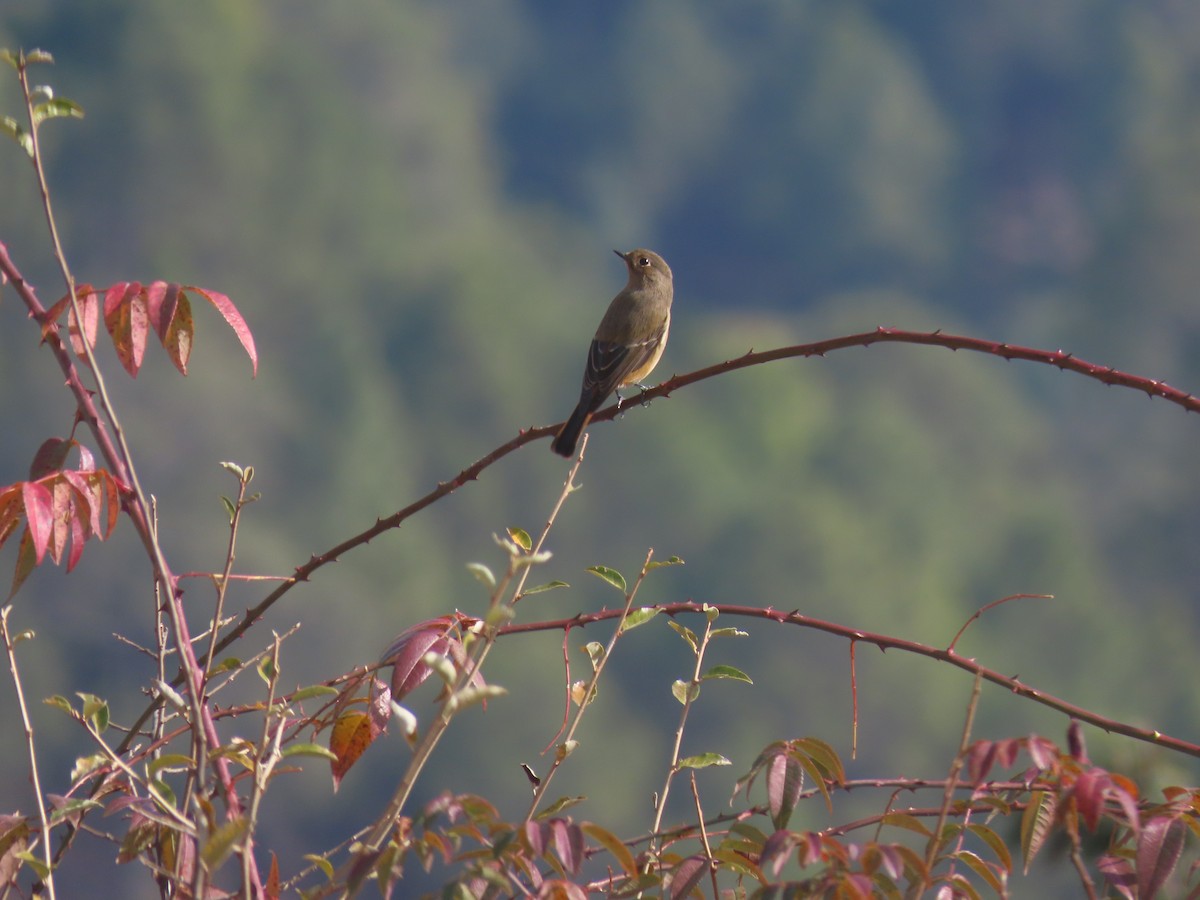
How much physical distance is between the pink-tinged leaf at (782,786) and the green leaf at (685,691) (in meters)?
0.19

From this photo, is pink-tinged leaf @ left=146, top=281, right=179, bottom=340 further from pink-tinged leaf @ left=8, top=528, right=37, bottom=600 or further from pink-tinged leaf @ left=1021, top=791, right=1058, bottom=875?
pink-tinged leaf @ left=1021, top=791, right=1058, bottom=875

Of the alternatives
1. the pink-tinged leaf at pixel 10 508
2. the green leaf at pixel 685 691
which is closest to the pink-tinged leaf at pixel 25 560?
the pink-tinged leaf at pixel 10 508

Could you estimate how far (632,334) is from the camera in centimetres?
576

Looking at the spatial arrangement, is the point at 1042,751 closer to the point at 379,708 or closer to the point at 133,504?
the point at 379,708

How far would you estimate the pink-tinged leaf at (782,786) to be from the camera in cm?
193

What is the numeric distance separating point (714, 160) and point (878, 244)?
419 inches

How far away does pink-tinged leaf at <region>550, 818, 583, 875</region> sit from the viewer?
5.39 feet

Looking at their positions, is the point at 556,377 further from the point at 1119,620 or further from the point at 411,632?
the point at 411,632

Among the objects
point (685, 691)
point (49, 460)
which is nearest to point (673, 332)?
point (49, 460)

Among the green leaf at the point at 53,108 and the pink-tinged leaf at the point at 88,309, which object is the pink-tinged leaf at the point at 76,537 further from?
the green leaf at the point at 53,108

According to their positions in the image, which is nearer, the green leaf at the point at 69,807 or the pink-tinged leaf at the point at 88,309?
the green leaf at the point at 69,807

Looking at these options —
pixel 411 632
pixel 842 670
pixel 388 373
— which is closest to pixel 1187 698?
pixel 842 670

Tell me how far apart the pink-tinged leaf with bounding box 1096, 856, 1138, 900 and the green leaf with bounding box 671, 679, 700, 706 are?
57 centimetres

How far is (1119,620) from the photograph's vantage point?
61.6 metres
